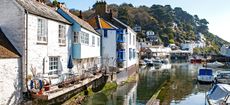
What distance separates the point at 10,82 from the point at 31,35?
3.93 meters

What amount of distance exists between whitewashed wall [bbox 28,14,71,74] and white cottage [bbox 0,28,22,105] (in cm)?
139

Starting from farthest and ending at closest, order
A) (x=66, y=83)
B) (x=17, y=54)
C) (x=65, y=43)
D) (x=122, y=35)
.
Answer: (x=122, y=35), (x=65, y=43), (x=66, y=83), (x=17, y=54)

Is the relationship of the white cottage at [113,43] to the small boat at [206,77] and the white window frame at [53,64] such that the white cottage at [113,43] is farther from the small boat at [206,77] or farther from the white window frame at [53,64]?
the white window frame at [53,64]

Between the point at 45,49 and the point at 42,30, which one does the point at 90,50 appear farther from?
the point at 42,30

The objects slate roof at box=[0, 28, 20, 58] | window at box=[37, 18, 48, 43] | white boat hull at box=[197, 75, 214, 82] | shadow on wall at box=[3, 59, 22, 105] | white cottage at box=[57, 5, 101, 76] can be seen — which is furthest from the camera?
white boat hull at box=[197, 75, 214, 82]

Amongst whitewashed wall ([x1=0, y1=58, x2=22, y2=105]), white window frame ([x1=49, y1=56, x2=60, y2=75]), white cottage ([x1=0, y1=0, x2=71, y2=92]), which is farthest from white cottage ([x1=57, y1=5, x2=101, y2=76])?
whitewashed wall ([x1=0, y1=58, x2=22, y2=105])

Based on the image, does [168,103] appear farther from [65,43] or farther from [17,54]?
[17,54]

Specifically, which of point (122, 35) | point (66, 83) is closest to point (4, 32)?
point (66, 83)

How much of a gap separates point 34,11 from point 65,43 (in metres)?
7.50

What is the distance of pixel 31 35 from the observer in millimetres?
22703

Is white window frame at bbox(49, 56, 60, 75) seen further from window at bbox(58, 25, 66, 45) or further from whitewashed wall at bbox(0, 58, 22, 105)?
whitewashed wall at bbox(0, 58, 22, 105)

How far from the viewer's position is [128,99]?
118 ft

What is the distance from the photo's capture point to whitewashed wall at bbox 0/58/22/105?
19.6 metres

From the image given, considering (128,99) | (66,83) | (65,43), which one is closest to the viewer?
(66,83)
